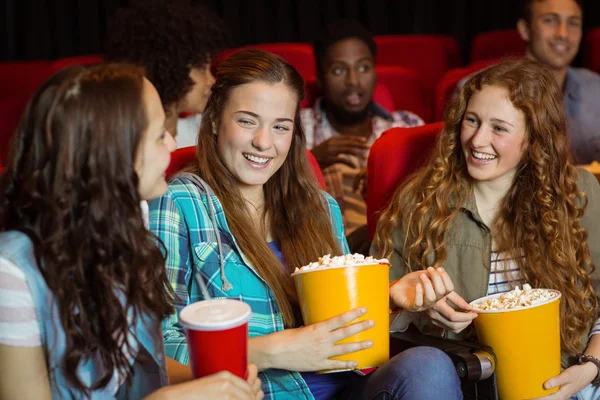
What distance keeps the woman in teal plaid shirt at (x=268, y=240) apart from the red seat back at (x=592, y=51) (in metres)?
2.71

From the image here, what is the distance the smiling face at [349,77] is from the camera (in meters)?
3.42

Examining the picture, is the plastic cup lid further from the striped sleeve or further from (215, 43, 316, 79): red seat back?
(215, 43, 316, 79): red seat back

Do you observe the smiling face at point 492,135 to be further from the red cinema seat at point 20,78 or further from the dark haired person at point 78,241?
the red cinema seat at point 20,78

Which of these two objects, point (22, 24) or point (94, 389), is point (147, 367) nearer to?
point (94, 389)

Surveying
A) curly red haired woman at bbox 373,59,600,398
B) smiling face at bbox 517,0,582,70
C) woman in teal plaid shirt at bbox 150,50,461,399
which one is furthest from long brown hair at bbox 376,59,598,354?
smiling face at bbox 517,0,582,70

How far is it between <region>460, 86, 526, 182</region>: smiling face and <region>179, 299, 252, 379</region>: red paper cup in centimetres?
95

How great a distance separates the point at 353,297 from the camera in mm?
1509

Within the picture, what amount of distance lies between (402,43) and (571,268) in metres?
2.59

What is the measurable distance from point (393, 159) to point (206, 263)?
694 millimetres

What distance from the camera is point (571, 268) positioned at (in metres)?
1.97

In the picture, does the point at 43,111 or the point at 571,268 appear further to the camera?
the point at 571,268

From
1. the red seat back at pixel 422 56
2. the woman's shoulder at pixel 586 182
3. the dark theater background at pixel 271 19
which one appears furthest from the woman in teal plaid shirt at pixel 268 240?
the dark theater background at pixel 271 19

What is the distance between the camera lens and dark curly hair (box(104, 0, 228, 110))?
2908mm

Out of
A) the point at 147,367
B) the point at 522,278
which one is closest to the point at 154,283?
the point at 147,367
